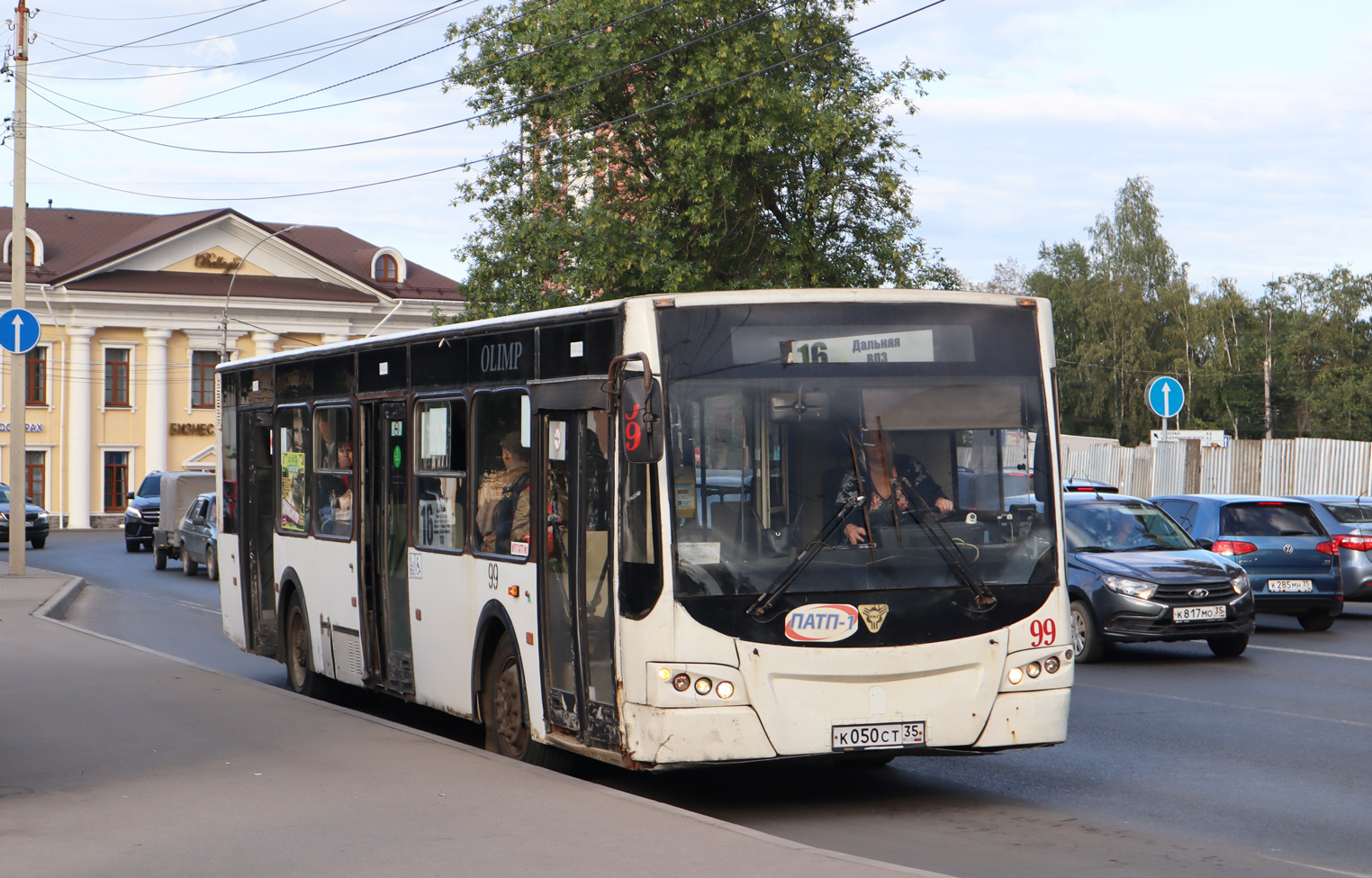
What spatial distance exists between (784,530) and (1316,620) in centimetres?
1353

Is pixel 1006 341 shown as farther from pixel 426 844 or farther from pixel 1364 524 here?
pixel 1364 524

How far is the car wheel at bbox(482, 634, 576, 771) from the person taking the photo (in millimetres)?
9250

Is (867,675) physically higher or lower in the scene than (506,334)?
lower

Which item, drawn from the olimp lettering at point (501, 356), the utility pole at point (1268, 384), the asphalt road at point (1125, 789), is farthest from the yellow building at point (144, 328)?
the olimp lettering at point (501, 356)

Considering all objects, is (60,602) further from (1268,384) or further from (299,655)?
(1268,384)

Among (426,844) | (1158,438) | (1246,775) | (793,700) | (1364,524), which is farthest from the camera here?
(1158,438)

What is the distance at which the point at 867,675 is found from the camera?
8.00 metres

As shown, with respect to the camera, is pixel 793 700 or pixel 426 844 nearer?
pixel 426 844

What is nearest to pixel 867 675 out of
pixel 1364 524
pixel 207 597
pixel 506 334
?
pixel 506 334

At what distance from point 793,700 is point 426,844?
6.42 ft

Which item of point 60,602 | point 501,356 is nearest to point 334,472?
point 501,356

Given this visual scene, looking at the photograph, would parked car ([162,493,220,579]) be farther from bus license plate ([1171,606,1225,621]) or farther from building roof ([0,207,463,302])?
building roof ([0,207,463,302])

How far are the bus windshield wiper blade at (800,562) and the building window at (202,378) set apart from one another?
64068 millimetres

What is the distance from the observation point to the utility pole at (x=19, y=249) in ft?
88.1
